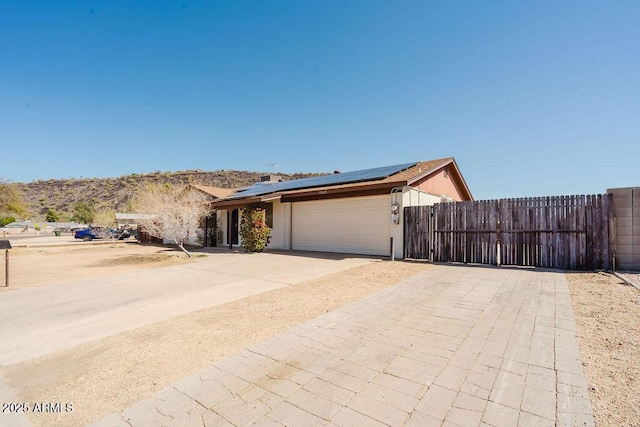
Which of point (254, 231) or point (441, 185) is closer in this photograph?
point (254, 231)

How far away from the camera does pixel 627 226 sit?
774cm

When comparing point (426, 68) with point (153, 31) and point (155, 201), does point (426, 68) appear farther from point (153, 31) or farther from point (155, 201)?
point (155, 201)

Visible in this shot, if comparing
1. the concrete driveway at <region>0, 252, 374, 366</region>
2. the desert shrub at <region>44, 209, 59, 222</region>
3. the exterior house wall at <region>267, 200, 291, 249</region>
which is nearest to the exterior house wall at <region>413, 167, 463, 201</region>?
the concrete driveway at <region>0, 252, 374, 366</region>

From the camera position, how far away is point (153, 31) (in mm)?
12312

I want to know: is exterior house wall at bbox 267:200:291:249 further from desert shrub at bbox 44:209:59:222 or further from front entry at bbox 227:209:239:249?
desert shrub at bbox 44:209:59:222

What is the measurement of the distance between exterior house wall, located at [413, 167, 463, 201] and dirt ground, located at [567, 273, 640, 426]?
7425mm

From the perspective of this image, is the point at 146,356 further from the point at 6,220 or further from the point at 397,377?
the point at 6,220

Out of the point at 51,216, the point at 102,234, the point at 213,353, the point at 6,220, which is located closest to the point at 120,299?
the point at 213,353

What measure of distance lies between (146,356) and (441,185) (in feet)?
47.2

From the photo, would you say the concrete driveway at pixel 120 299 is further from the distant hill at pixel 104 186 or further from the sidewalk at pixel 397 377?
the distant hill at pixel 104 186

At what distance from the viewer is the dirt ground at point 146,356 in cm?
256

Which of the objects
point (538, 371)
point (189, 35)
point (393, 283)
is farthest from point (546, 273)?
point (189, 35)

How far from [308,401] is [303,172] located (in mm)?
58027

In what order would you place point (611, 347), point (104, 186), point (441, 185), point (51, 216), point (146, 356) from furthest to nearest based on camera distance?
point (104, 186)
point (51, 216)
point (441, 185)
point (146, 356)
point (611, 347)
